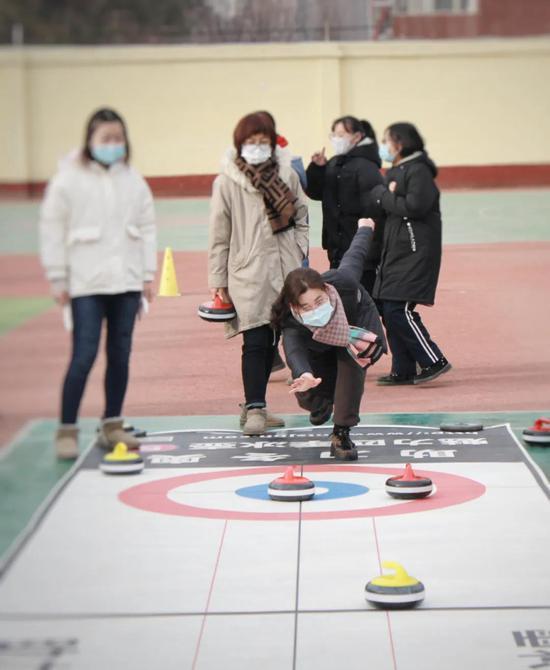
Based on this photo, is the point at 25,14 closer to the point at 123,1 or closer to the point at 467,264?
the point at 123,1

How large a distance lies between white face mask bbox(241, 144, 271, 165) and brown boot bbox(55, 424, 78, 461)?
437 mm

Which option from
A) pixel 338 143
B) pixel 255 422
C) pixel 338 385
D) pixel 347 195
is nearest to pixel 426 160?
pixel 338 143

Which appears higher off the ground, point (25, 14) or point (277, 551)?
point (25, 14)

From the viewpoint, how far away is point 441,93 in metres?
0.93

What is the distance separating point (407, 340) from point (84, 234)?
134 inches

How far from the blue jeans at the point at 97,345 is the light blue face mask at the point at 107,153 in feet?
0.24

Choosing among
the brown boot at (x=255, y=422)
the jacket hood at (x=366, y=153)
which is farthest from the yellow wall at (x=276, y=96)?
the jacket hood at (x=366, y=153)

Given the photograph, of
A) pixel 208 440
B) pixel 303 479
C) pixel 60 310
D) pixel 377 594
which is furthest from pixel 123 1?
pixel 208 440

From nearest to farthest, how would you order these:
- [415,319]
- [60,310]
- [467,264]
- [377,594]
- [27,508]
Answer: [60,310], [27,508], [377,594], [415,319], [467,264]

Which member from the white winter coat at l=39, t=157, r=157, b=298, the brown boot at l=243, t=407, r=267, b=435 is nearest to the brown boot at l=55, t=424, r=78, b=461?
the white winter coat at l=39, t=157, r=157, b=298

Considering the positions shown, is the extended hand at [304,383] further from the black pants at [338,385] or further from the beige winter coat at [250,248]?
the black pants at [338,385]

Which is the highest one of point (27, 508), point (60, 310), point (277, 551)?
Result: point (60, 310)

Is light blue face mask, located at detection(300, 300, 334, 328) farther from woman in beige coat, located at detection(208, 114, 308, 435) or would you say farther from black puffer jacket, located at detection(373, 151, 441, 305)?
black puffer jacket, located at detection(373, 151, 441, 305)

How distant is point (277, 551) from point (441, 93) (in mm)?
1552
